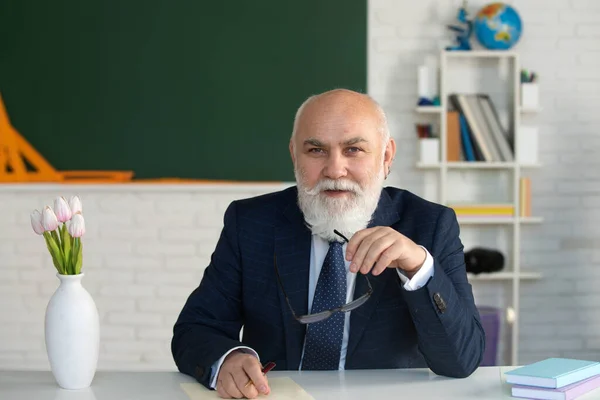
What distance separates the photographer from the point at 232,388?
5.76ft

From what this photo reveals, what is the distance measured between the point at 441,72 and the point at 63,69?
73.8 inches

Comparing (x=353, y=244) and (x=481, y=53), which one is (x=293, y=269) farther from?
(x=481, y=53)

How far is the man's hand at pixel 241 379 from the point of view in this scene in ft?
5.74

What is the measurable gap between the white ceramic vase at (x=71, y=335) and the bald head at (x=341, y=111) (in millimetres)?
727

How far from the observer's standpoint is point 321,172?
217cm

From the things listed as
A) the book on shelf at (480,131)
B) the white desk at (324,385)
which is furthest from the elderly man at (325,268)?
the book on shelf at (480,131)

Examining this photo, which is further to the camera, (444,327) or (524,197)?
(524,197)

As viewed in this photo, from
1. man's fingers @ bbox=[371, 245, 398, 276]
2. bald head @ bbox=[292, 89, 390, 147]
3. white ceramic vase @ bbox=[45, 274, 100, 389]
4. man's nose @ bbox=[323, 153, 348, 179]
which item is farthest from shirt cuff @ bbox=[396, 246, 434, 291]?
white ceramic vase @ bbox=[45, 274, 100, 389]

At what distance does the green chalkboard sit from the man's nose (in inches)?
85.1

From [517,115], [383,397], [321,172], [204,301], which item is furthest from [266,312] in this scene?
[517,115]

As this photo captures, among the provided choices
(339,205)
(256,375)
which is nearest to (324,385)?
(256,375)

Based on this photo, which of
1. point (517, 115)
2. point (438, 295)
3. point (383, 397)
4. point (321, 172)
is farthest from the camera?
point (517, 115)

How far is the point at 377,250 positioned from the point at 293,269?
494mm

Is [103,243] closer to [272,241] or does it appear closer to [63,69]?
[63,69]
